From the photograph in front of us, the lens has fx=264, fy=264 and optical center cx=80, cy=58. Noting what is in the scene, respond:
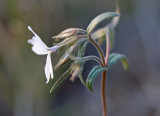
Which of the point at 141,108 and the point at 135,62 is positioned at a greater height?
the point at 135,62

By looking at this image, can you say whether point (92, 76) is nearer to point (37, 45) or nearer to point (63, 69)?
point (37, 45)

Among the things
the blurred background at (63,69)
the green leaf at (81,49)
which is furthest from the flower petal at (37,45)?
the blurred background at (63,69)

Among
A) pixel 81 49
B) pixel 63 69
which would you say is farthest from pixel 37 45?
pixel 63 69

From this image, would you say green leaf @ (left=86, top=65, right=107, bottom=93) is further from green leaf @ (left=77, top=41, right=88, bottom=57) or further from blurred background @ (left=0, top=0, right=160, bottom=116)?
blurred background @ (left=0, top=0, right=160, bottom=116)

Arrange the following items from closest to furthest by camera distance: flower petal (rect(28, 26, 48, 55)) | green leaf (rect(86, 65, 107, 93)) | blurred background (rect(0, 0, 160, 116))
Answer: flower petal (rect(28, 26, 48, 55))
green leaf (rect(86, 65, 107, 93))
blurred background (rect(0, 0, 160, 116))

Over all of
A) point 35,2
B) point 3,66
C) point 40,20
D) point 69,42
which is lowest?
point 69,42

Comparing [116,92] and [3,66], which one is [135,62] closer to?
[116,92]

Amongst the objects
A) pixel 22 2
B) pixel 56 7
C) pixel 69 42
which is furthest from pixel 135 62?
pixel 69 42

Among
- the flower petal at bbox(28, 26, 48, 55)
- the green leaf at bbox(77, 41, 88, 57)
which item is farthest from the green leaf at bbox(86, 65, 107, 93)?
the flower petal at bbox(28, 26, 48, 55)
